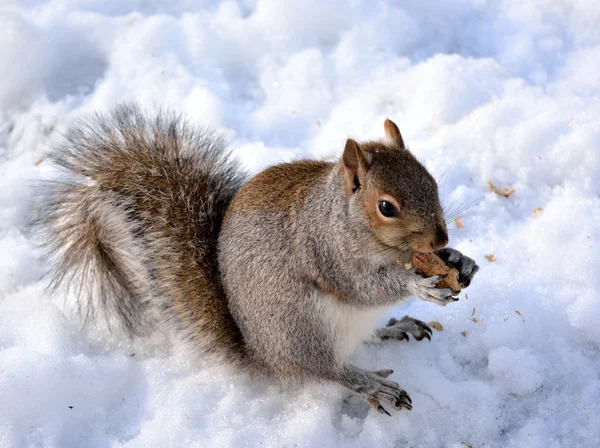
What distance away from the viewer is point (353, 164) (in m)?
2.28

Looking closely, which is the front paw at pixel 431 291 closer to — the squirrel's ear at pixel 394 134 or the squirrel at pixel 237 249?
the squirrel at pixel 237 249

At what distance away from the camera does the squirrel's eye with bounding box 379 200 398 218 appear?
7.16 ft

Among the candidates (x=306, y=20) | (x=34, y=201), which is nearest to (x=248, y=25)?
(x=306, y=20)

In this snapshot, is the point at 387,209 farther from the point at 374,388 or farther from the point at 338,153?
the point at 338,153

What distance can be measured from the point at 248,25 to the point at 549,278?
2.21m

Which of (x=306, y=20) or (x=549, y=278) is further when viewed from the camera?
(x=306, y=20)

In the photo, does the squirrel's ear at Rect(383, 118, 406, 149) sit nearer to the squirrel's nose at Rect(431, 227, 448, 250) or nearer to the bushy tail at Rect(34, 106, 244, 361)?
the squirrel's nose at Rect(431, 227, 448, 250)

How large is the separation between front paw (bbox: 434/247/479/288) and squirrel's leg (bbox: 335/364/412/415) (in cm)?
47

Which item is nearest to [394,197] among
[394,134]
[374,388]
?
[394,134]

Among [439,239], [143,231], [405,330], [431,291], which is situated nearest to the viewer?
[439,239]

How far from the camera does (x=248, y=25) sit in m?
3.96

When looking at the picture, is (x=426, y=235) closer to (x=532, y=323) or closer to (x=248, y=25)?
(x=532, y=323)

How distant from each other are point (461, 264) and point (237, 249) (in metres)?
0.78

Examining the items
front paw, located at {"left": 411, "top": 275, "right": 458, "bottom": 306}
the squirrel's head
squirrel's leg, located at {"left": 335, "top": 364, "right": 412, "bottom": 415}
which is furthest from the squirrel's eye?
squirrel's leg, located at {"left": 335, "top": 364, "right": 412, "bottom": 415}
